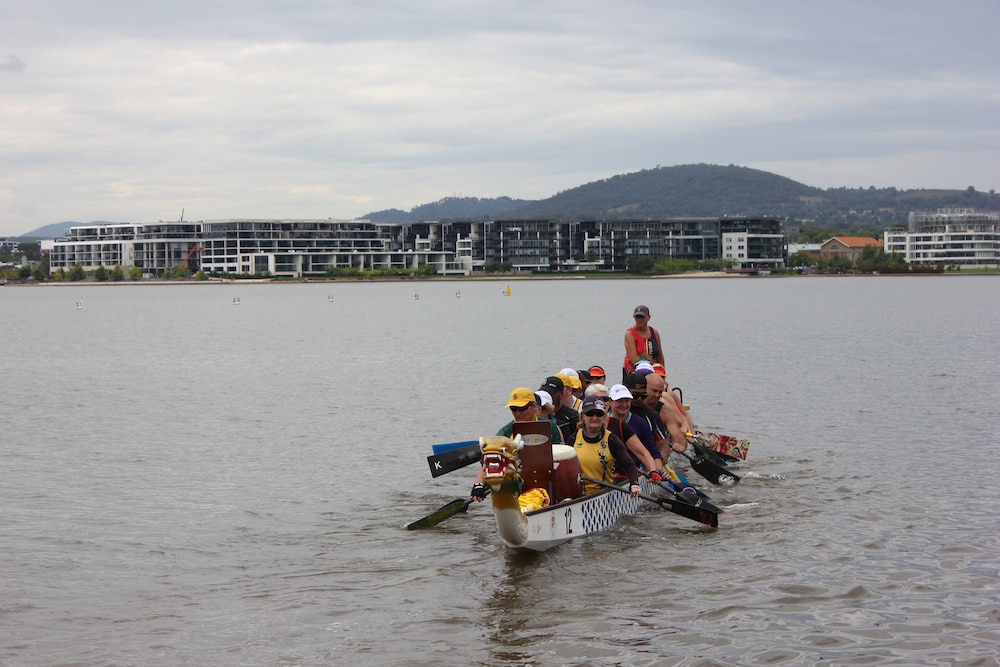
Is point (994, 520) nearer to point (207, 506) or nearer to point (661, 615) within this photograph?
point (661, 615)

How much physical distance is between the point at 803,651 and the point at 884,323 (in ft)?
206

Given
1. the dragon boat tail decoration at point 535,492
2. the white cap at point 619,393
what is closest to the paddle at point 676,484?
the dragon boat tail decoration at point 535,492

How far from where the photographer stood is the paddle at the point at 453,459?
16.0 m

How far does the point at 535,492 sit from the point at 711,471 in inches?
227

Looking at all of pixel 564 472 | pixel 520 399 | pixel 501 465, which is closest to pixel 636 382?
pixel 564 472

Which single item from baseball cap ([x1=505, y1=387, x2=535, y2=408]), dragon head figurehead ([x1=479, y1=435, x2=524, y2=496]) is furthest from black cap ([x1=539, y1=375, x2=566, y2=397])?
dragon head figurehead ([x1=479, y1=435, x2=524, y2=496])

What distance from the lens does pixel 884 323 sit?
69.6 m

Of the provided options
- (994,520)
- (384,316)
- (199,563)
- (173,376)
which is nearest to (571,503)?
(199,563)

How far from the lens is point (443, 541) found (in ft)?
50.1

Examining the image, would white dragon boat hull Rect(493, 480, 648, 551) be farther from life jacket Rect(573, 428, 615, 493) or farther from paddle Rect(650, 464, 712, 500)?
paddle Rect(650, 464, 712, 500)

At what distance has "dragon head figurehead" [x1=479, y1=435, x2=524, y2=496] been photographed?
12188mm

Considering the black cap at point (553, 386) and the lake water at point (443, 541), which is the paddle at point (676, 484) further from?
the black cap at point (553, 386)

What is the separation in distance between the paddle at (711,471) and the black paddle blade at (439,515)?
4438 millimetres

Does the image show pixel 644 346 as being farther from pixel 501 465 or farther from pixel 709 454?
pixel 501 465
